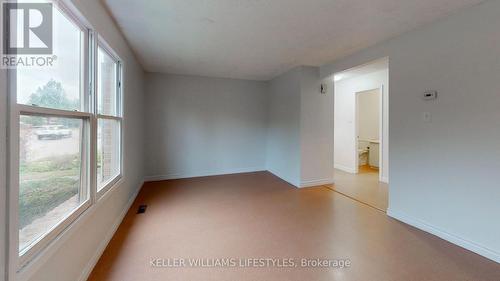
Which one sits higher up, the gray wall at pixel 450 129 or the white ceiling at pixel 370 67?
the white ceiling at pixel 370 67

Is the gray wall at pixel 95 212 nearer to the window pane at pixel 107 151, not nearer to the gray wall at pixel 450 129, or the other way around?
the window pane at pixel 107 151

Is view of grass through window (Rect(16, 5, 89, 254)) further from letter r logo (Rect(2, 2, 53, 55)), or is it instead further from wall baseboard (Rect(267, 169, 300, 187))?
wall baseboard (Rect(267, 169, 300, 187))

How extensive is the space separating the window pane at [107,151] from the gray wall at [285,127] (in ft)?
10.1

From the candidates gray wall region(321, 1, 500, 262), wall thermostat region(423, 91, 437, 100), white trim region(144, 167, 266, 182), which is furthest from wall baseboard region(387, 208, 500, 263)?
white trim region(144, 167, 266, 182)

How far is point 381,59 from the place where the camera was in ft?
9.57

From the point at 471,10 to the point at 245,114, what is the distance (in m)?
4.10

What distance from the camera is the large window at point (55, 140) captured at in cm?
102

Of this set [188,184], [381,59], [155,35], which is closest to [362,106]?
[381,59]

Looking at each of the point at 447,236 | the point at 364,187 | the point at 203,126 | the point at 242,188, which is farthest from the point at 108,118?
the point at 364,187

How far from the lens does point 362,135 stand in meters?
6.23

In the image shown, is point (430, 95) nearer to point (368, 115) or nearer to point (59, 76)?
point (59, 76)

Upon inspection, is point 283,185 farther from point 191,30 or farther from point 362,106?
point 362,106

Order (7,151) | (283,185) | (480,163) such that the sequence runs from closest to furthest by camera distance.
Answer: (7,151) → (480,163) → (283,185)

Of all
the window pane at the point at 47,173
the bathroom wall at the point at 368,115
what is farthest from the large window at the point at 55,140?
the bathroom wall at the point at 368,115
